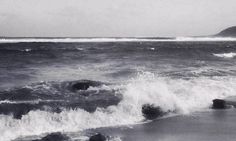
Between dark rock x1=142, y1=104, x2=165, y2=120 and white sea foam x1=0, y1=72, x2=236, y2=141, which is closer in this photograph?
white sea foam x1=0, y1=72, x2=236, y2=141

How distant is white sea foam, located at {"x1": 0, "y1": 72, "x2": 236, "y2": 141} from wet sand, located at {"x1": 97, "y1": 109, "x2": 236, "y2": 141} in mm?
775

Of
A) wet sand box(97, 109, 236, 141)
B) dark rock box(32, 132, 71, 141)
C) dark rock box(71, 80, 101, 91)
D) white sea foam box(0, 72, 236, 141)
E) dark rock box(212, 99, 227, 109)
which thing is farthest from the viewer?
dark rock box(71, 80, 101, 91)

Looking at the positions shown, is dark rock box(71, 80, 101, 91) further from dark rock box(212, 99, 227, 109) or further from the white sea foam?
dark rock box(212, 99, 227, 109)

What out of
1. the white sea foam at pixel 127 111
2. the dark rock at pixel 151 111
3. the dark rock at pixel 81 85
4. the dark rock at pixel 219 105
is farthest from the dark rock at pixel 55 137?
the dark rock at pixel 81 85

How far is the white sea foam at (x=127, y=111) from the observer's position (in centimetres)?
966

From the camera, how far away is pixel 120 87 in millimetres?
15102

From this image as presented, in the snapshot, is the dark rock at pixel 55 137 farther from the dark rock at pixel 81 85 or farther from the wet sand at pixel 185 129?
the dark rock at pixel 81 85

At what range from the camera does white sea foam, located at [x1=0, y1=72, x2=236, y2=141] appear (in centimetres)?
966

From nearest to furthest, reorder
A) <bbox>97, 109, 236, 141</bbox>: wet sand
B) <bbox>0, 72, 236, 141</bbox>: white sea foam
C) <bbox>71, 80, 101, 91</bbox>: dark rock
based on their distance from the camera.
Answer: <bbox>97, 109, 236, 141</bbox>: wet sand < <bbox>0, 72, 236, 141</bbox>: white sea foam < <bbox>71, 80, 101, 91</bbox>: dark rock

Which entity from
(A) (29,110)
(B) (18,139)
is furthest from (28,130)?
(A) (29,110)

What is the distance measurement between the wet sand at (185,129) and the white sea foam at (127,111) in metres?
0.78

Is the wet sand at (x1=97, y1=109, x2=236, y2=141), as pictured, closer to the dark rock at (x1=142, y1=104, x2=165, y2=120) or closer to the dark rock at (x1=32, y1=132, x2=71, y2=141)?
the dark rock at (x1=142, y1=104, x2=165, y2=120)

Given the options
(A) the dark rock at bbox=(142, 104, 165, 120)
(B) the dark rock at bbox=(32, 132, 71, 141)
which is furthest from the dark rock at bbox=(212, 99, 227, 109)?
(B) the dark rock at bbox=(32, 132, 71, 141)

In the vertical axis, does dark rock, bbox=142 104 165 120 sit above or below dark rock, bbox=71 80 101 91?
below
